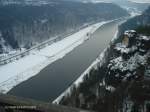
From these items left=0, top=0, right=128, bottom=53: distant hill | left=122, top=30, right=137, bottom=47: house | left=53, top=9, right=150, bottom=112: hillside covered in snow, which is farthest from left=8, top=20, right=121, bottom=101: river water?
left=0, top=0, right=128, bottom=53: distant hill

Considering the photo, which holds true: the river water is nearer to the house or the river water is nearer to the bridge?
the house

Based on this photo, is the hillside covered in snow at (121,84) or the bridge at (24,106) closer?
the bridge at (24,106)

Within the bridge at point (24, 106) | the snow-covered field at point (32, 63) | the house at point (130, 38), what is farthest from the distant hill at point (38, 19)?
the bridge at point (24, 106)

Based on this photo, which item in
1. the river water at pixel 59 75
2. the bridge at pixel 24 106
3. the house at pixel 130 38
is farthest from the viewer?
the house at pixel 130 38

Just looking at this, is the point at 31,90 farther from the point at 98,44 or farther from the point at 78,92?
the point at 98,44

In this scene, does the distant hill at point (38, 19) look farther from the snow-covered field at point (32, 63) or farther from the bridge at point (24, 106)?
the bridge at point (24, 106)

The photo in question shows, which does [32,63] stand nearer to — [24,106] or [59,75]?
[59,75]
